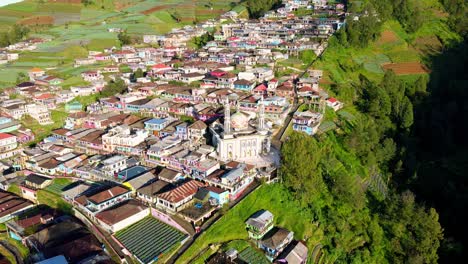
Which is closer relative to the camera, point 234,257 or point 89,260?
point 89,260

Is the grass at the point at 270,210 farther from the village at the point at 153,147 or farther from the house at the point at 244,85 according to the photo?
the house at the point at 244,85

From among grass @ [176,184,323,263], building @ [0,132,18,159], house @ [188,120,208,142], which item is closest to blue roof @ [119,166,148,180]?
house @ [188,120,208,142]

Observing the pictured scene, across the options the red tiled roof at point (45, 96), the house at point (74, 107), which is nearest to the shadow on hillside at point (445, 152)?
the house at point (74, 107)

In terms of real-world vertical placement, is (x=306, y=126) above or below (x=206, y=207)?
above

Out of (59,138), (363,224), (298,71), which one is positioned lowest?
(363,224)

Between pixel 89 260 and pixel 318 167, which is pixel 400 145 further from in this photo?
pixel 89 260

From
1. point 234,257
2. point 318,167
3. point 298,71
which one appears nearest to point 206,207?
point 234,257

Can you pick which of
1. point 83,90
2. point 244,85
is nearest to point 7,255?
point 83,90

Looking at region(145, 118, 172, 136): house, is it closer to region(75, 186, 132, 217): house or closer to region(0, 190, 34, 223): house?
region(75, 186, 132, 217): house
